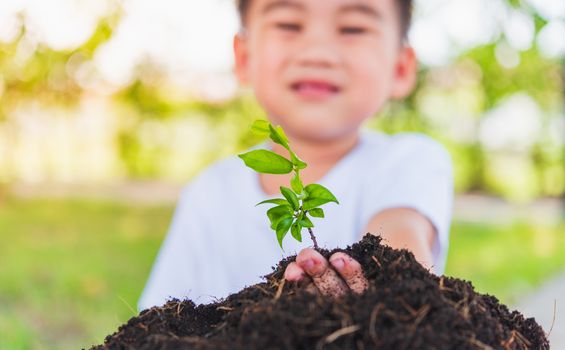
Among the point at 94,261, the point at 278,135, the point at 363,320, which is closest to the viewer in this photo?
the point at 363,320

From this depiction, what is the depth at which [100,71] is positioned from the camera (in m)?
9.48

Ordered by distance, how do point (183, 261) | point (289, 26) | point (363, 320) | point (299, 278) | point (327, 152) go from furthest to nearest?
1. point (183, 261)
2. point (327, 152)
3. point (289, 26)
4. point (299, 278)
5. point (363, 320)

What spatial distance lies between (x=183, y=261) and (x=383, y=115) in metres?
7.15

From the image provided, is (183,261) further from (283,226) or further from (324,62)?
(283,226)

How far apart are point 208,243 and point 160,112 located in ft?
25.9

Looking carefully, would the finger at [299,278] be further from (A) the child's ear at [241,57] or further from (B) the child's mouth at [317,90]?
(A) the child's ear at [241,57]

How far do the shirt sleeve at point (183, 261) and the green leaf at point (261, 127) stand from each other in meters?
1.65

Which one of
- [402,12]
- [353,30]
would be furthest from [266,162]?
[402,12]

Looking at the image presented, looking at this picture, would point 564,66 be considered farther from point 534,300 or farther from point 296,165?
point 296,165

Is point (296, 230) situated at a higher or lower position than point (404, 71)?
lower

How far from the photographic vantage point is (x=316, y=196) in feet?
4.86

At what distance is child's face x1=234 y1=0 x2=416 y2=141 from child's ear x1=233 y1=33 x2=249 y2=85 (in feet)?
1.11

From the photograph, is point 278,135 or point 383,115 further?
point 383,115

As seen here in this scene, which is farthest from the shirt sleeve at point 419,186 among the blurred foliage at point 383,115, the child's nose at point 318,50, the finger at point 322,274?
the blurred foliage at point 383,115
